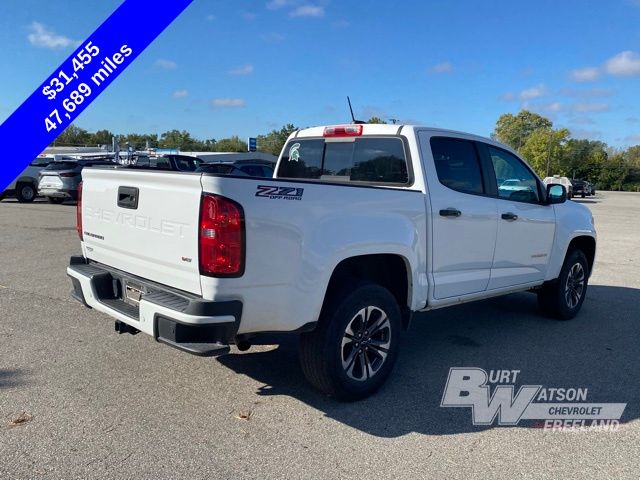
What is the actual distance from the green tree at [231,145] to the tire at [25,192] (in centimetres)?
7249

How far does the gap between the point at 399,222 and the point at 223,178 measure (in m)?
1.48

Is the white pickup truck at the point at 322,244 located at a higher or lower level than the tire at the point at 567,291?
higher

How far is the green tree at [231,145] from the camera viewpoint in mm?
93812

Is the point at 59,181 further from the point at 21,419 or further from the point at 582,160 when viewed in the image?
the point at 582,160

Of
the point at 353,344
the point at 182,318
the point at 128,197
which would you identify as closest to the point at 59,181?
the point at 128,197

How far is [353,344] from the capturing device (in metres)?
3.74

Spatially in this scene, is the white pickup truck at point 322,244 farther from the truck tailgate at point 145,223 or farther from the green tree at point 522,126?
the green tree at point 522,126

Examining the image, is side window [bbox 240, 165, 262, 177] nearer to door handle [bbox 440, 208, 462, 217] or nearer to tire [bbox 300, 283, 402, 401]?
door handle [bbox 440, 208, 462, 217]

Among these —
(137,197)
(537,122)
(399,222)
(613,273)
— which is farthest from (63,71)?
(537,122)

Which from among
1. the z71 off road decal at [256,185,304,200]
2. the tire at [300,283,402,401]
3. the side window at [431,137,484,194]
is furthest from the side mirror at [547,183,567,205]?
the z71 off road decal at [256,185,304,200]

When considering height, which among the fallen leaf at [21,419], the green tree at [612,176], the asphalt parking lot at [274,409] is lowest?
the fallen leaf at [21,419]

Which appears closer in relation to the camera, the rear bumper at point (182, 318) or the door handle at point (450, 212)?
the rear bumper at point (182, 318)

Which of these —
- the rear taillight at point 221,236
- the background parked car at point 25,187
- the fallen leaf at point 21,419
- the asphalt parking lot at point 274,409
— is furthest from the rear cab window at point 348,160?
the background parked car at point 25,187

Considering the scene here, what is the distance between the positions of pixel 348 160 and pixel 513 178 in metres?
1.75
